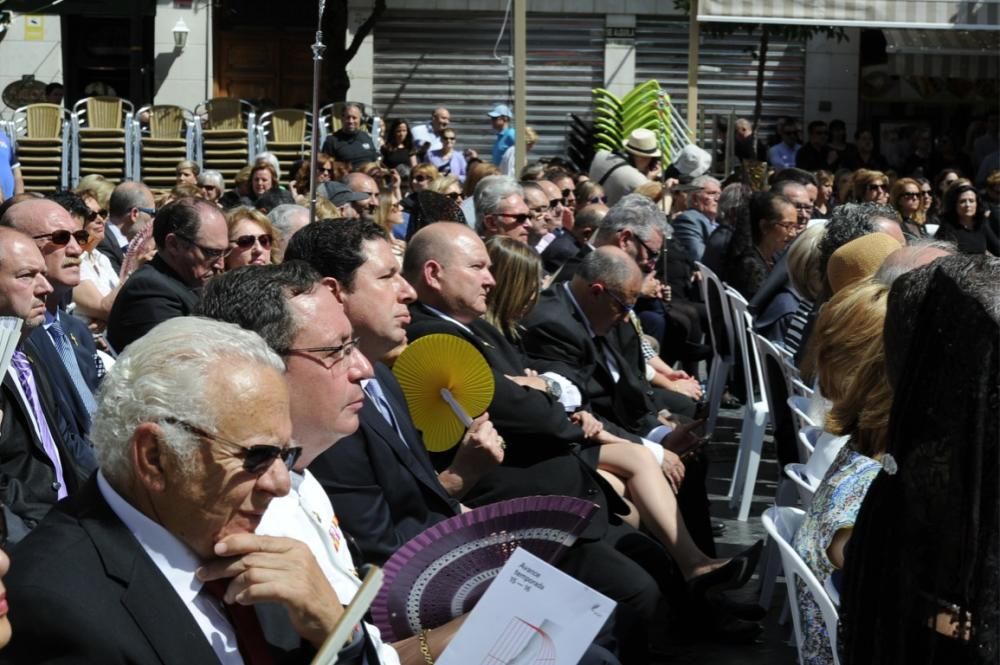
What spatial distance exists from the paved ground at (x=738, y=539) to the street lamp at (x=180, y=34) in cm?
1707

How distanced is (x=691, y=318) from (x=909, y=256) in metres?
5.16

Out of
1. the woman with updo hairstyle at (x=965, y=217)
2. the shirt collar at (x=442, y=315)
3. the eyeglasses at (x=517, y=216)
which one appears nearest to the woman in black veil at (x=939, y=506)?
the shirt collar at (x=442, y=315)

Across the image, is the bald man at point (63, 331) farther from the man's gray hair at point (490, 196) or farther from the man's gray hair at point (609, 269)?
the man's gray hair at point (490, 196)

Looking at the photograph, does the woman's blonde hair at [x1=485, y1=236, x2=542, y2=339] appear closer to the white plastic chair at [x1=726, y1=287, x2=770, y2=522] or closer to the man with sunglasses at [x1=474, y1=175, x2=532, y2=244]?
the white plastic chair at [x1=726, y1=287, x2=770, y2=522]

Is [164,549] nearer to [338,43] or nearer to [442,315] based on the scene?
[442,315]

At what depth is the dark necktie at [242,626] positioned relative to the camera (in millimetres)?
2768

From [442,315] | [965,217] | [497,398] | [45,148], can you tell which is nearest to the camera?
[497,398]

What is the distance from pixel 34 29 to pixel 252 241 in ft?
65.9

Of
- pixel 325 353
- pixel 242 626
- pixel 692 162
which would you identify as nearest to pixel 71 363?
pixel 325 353

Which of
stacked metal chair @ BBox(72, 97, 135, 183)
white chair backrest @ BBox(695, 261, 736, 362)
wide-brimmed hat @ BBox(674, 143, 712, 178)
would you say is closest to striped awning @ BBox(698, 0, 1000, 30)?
wide-brimmed hat @ BBox(674, 143, 712, 178)

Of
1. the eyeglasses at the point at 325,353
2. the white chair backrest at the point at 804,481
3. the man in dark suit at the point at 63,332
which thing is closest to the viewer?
the eyeglasses at the point at 325,353

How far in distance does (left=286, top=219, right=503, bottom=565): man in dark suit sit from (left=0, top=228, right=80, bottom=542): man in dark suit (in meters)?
0.88

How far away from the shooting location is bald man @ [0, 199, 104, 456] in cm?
529

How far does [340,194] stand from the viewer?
33.5ft
